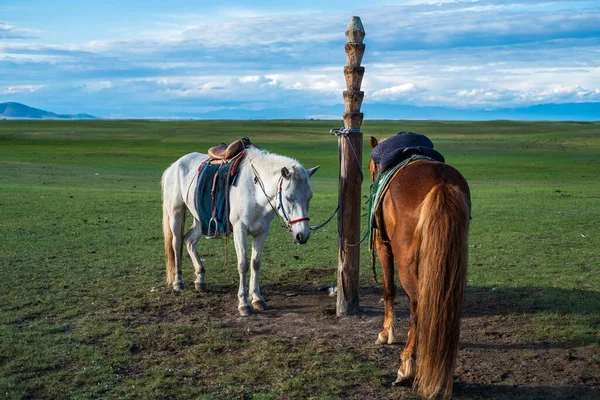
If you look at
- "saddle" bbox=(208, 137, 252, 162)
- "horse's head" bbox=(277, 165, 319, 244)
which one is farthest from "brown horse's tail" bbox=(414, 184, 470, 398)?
"saddle" bbox=(208, 137, 252, 162)

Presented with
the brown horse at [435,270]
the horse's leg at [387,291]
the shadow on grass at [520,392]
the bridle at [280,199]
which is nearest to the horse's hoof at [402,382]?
the brown horse at [435,270]

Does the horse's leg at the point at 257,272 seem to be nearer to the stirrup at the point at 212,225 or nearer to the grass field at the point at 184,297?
the grass field at the point at 184,297

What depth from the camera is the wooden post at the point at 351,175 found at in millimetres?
7762

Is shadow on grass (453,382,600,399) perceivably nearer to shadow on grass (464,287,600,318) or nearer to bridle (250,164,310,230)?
shadow on grass (464,287,600,318)

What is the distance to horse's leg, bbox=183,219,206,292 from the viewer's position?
30.5ft

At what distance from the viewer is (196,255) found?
9430 mm

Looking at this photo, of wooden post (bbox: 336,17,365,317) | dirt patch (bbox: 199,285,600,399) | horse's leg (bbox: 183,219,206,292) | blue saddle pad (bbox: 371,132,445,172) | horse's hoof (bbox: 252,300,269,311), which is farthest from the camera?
horse's leg (bbox: 183,219,206,292)

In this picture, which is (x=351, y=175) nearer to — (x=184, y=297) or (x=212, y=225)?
(x=212, y=225)

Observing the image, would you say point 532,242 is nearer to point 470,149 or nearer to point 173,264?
point 173,264

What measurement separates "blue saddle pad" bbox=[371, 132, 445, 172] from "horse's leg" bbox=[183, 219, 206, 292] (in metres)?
3.49

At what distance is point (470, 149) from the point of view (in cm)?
5619

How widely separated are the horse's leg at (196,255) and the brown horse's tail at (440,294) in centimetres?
468

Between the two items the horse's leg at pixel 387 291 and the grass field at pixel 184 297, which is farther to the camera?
the horse's leg at pixel 387 291

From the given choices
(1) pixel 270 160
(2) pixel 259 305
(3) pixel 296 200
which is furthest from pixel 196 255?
(3) pixel 296 200
